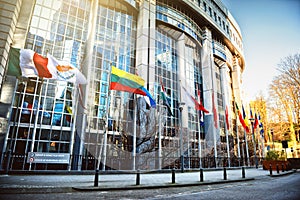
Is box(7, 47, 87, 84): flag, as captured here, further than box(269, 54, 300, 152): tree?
No

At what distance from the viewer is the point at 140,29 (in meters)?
29.4

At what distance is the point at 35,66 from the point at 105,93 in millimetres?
12692

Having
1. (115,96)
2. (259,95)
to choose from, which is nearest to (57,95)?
(115,96)

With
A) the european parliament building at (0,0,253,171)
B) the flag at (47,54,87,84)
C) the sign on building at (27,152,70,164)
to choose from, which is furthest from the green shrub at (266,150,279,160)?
the flag at (47,54,87,84)

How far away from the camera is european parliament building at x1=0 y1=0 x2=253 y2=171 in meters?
17.5

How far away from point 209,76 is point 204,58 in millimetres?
4194

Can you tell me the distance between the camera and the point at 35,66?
12.3 meters

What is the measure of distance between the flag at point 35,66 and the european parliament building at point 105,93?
1513 mm

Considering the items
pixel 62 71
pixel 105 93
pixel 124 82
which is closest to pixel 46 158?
pixel 62 71

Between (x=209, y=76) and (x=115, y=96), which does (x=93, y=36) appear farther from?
(x=209, y=76)

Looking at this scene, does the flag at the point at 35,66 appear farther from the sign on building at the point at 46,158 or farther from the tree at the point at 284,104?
the tree at the point at 284,104

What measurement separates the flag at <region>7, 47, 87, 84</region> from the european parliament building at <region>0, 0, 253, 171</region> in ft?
4.96

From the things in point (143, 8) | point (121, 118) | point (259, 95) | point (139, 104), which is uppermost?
point (143, 8)

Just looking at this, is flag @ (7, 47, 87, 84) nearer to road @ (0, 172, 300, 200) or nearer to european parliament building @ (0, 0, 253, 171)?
european parliament building @ (0, 0, 253, 171)
